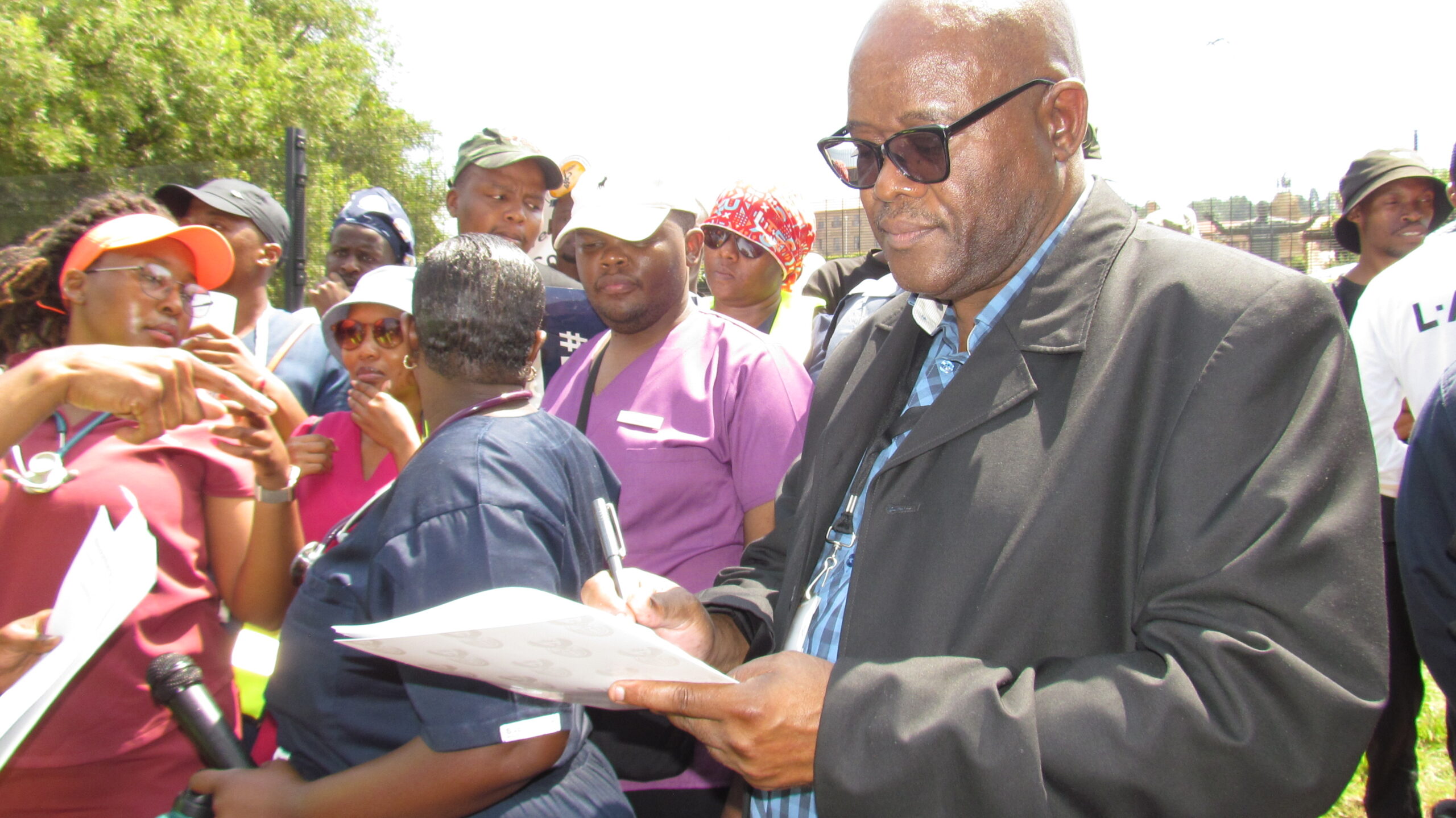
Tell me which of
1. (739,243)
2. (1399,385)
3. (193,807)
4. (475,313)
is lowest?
(1399,385)

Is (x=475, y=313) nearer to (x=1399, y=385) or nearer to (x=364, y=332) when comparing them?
(x=364, y=332)

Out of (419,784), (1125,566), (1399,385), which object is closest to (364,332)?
(419,784)

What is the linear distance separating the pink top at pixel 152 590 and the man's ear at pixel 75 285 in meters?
0.43

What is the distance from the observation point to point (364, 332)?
3.09m

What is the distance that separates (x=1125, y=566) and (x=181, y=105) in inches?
936

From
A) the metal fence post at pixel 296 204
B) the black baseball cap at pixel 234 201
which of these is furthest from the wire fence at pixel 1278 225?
the black baseball cap at pixel 234 201

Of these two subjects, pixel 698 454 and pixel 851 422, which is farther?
pixel 698 454

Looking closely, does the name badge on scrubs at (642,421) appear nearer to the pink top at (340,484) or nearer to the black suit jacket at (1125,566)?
the pink top at (340,484)

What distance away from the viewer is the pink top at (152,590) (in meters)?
2.34

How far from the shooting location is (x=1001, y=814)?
119 cm

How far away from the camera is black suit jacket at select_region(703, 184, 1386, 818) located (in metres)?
1.13

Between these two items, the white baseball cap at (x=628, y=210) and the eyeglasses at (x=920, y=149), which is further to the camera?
the white baseball cap at (x=628, y=210)

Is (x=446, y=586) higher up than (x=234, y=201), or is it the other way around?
(x=234, y=201)

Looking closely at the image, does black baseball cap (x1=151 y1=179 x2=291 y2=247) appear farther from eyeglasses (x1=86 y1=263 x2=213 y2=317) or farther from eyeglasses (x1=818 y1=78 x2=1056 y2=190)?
eyeglasses (x1=818 y1=78 x2=1056 y2=190)
